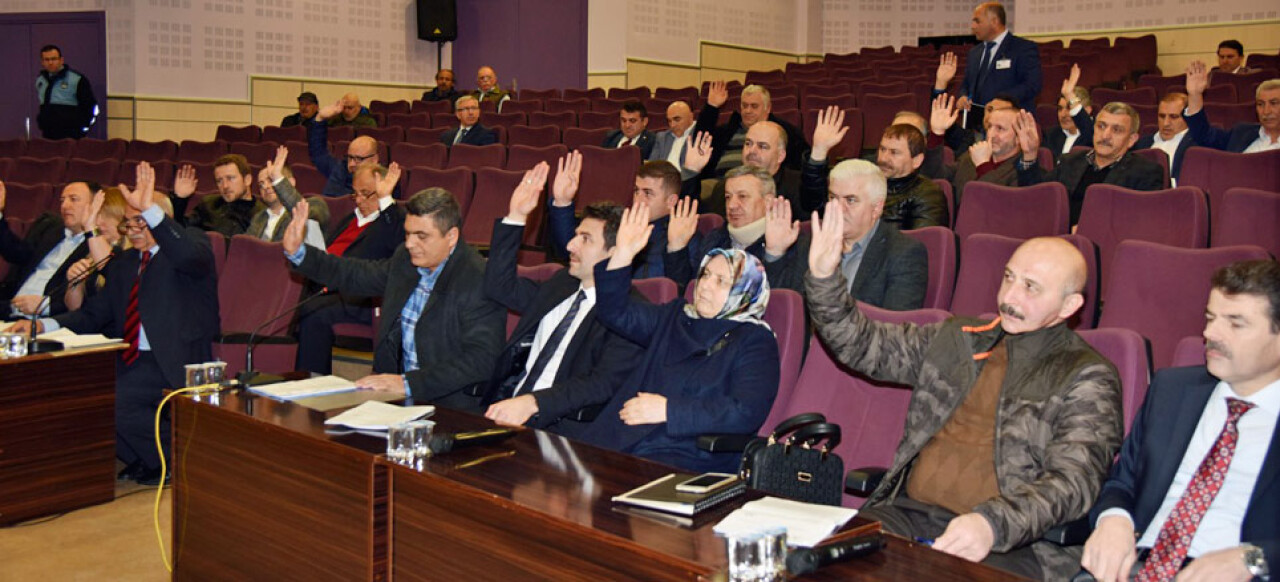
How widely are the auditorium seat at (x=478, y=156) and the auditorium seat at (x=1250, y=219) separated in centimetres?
437

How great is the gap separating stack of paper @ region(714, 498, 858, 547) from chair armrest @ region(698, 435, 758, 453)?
61 cm

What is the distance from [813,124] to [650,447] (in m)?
4.97

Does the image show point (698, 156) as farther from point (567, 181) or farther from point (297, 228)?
point (297, 228)

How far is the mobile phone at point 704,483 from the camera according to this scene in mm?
1869

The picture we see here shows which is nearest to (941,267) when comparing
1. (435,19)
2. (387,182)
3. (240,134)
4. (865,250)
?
(865,250)

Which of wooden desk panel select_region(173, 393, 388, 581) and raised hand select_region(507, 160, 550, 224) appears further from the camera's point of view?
raised hand select_region(507, 160, 550, 224)

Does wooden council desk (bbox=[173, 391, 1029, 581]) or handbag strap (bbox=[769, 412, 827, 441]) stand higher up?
handbag strap (bbox=[769, 412, 827, 441])

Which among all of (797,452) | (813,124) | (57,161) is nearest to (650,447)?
(797,452)

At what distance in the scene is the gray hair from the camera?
11.2 feet

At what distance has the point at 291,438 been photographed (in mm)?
2375

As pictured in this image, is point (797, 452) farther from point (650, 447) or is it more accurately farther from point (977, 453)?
point (650, 447)

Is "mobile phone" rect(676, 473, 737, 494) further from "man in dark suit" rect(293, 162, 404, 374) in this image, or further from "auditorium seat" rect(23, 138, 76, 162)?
"auditorium seat" rect(23, 138, 76, 162)

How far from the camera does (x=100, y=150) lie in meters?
9.44

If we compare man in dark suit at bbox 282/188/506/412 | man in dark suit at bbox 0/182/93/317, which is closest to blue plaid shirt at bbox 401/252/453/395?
man in dark suit at bbox 282/188/506/412
